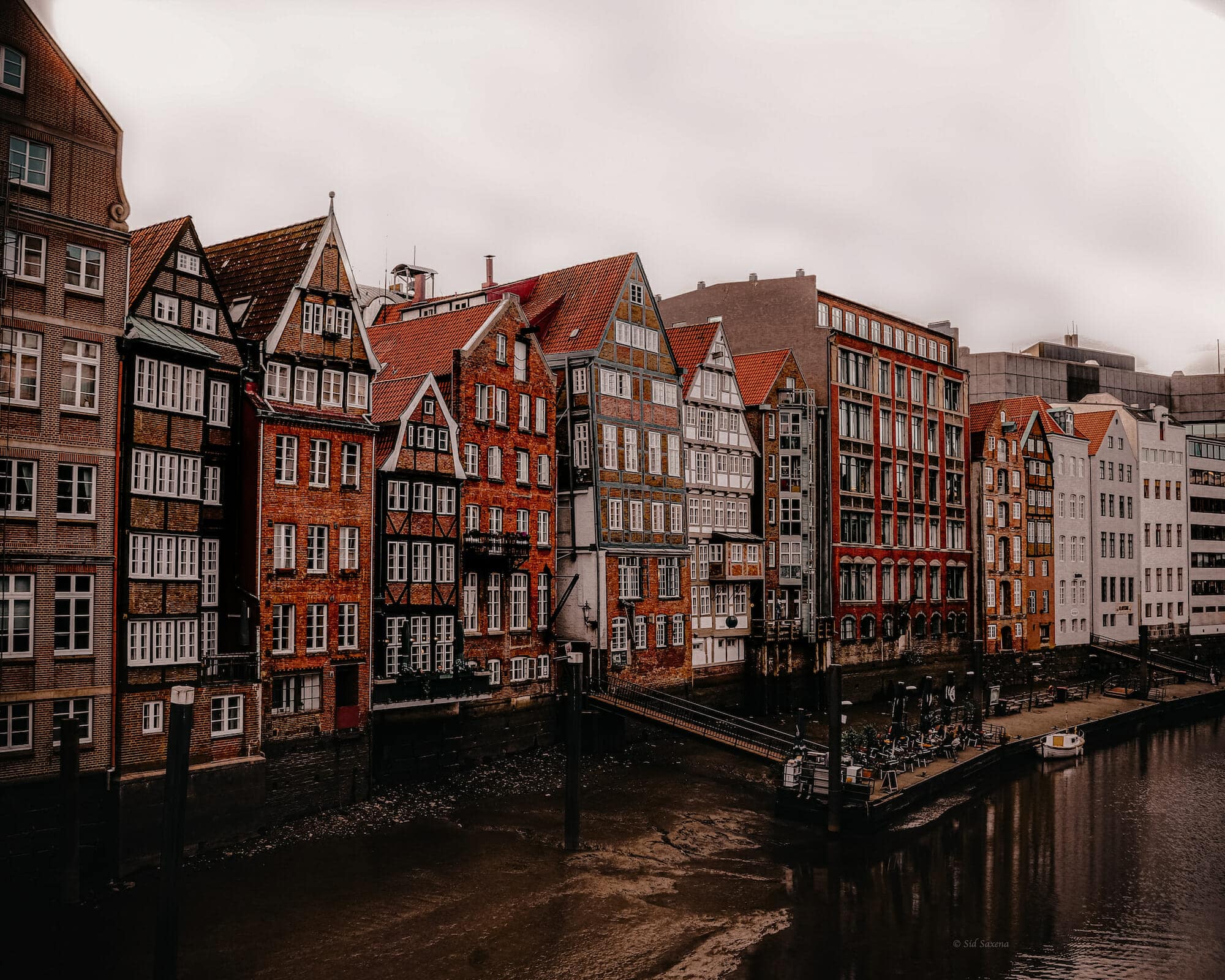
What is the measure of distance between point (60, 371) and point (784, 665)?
4326cm

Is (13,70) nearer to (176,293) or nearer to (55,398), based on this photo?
(176,293)

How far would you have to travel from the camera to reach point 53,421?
32812mm

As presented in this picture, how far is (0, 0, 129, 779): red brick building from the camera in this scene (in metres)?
31.6

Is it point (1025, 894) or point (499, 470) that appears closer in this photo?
point (1025, 894)

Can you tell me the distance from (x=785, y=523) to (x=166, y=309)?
3872 centimetres

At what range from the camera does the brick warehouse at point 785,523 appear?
64.8 metres

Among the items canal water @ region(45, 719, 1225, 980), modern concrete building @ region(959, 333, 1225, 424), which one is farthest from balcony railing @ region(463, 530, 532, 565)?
modern concrete building @ region(959, 333, 1225, 424)

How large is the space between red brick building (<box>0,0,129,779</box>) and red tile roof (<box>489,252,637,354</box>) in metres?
24.6

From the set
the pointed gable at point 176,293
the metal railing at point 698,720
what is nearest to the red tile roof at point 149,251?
the pointed gable at point 176,293

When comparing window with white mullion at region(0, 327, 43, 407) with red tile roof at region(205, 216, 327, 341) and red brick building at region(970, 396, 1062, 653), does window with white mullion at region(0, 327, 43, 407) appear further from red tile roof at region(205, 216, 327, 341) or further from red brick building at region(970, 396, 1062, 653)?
red brick building at region(970, 396, 1062, 653)

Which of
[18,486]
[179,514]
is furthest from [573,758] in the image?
[18,486]

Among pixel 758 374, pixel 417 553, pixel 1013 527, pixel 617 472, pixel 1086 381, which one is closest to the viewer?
pixel 417 553

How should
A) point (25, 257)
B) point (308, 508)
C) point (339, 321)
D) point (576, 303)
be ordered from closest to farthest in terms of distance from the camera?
point (25, 257)
point (308, 508)
point (339, 321)
point (576, 303)

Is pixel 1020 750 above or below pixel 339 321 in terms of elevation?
below
